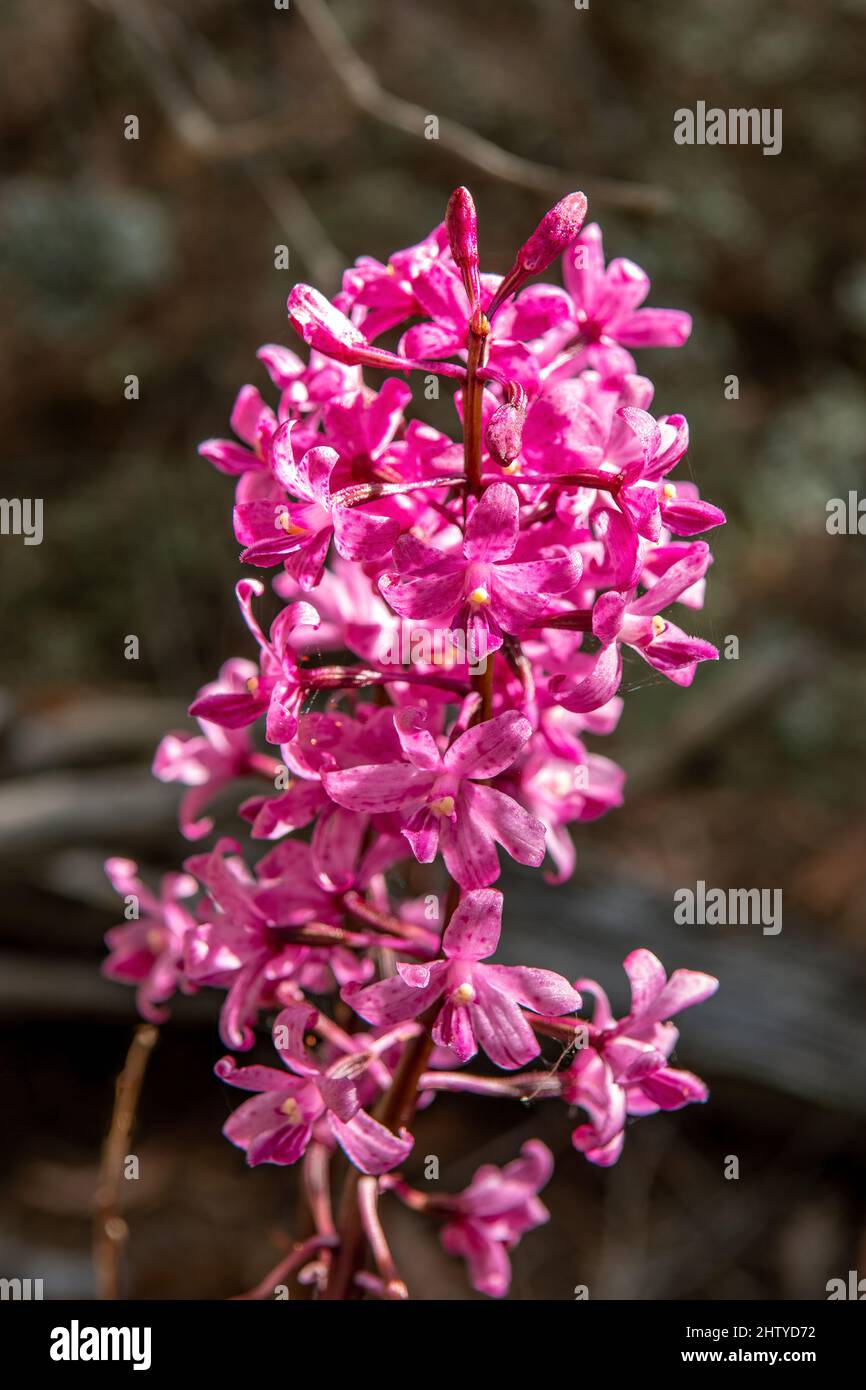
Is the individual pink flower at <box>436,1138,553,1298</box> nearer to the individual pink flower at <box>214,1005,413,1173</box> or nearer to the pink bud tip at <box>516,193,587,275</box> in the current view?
the individual pink flower at <box>214,1005,413,1173</box>

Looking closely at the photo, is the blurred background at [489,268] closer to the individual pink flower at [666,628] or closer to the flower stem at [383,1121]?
the flower stem at [383,1121]

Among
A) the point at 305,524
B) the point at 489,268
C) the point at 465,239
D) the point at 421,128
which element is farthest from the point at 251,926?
the point at 489,268

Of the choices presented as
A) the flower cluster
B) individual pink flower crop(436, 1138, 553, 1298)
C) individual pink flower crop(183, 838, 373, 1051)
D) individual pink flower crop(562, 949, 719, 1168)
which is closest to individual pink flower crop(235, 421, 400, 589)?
the flower cluster

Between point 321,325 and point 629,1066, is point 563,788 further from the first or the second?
point 321,325

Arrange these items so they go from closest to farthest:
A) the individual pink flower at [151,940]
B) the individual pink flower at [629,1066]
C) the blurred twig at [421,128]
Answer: the individual pink flower at [629,1066]
the individual pink flower at [151,940]
the blurred twig at [421,128]

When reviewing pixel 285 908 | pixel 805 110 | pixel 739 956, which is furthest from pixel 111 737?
pixel 805 110

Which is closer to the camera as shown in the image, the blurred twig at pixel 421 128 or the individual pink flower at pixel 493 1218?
the individual pink flower at pixel 493 1218

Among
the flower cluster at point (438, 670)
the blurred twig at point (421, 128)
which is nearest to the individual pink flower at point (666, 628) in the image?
the flower cluster at point (438, 670)
